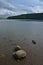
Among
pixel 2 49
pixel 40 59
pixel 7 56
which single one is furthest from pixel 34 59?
pixel 2 49

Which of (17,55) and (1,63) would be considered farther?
(17,55)

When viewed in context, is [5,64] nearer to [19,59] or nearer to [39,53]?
[19,59]

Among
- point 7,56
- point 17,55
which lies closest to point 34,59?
point 17,55

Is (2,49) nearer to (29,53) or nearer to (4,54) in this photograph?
(4,54)

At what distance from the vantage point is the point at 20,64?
10906 mm

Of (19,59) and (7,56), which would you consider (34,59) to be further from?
(7,56)

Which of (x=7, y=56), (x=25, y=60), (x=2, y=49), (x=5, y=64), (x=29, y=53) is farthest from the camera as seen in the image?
(x=2, y=49)

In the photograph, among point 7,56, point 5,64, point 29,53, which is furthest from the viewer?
point 29,53

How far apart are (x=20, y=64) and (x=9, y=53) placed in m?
2.57

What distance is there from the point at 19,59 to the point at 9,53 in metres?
1.74

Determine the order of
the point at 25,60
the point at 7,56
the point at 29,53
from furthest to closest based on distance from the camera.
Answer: the point at 29,53 < the point at 7,56 < the point at 25,60

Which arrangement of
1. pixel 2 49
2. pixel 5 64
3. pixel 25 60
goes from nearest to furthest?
pixel 5 64
pixel 25 60
pixel 2 49

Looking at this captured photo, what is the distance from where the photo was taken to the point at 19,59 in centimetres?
1176

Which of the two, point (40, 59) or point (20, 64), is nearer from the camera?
point (20, 64)
